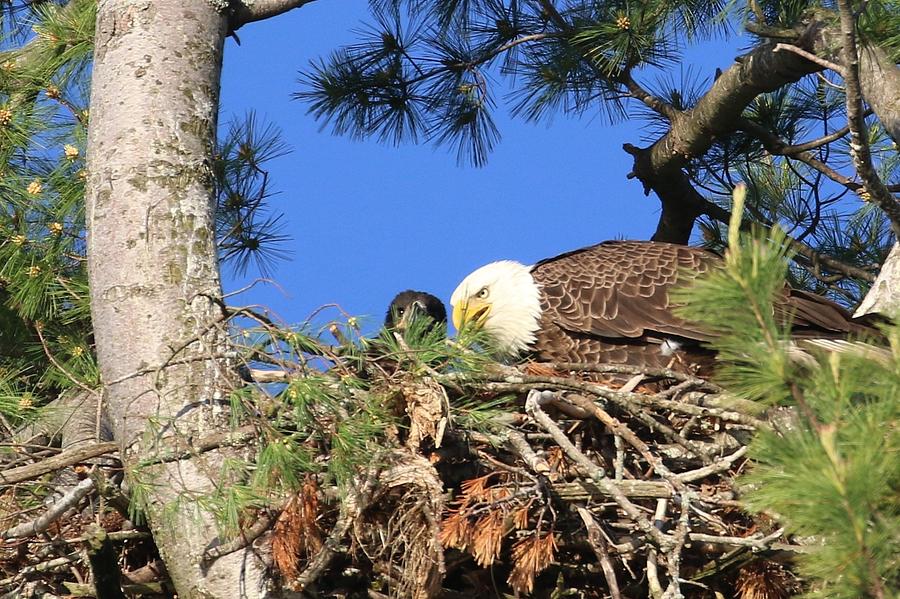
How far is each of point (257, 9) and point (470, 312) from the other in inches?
62.4

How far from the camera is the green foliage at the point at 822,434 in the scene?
7.34 feet

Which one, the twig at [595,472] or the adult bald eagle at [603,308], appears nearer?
the twig at [595,472]

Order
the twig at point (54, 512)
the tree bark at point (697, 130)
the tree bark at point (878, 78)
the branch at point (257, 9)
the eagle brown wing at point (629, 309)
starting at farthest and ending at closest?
the tree bark at point (697, 130), the eagle brown wing at point (629, 309), the branch at point (257, 9), the tree bark at point (878, 78), the twig at point (54, 512)

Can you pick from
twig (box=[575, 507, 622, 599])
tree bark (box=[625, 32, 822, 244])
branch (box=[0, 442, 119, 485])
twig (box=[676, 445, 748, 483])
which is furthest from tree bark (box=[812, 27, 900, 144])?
branch (box=[0, 442, 119, 485])

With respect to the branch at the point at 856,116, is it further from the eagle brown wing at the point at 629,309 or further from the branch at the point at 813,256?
the branch at the point at 813,256

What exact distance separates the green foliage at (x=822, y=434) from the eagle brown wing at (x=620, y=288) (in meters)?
2.45

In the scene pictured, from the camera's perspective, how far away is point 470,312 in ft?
17.8

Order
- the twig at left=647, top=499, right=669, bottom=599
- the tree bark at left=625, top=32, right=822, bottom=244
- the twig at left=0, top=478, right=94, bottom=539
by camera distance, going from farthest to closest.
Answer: the tree bark at left=625, top=32, right=822, bottom=244, the twig at left=0, top=478, right=94, bottom=539, the twig at left=647, top=499, right=669, bottom=599

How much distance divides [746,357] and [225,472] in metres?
1.60

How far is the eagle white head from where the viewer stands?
5.25 meters

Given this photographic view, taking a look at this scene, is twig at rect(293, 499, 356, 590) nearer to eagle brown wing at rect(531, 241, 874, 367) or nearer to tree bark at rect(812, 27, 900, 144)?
eagle brown wing at rect(531, 241, 874, 367)

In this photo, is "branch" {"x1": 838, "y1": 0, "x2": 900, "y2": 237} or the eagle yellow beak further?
the eagle yellow beak

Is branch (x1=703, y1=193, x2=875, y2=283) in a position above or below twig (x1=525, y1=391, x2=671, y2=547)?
above

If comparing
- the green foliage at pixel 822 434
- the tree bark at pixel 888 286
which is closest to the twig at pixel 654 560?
the green foliage at pixel 822 434
